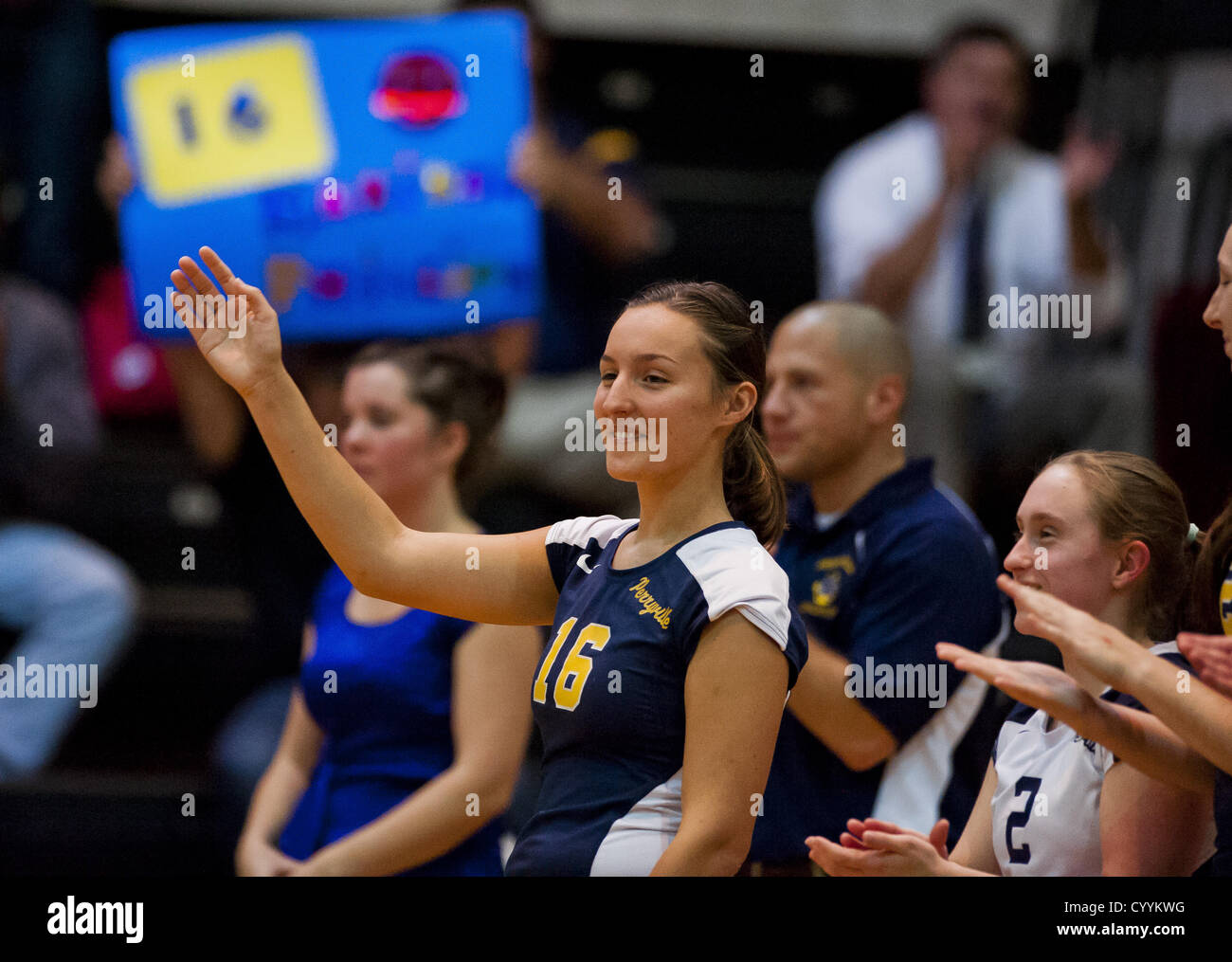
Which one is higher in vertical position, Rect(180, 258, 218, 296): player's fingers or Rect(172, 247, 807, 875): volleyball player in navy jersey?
Rect(180, 258, 218, 296): player's fingers

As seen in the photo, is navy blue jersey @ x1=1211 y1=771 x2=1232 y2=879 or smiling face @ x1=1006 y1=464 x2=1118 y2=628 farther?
smiling face @ x1=1006 y1=464 x2=1118 y2=628

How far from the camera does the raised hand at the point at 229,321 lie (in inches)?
81.7

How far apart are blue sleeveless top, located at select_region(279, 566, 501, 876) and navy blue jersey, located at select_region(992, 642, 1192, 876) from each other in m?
1.11

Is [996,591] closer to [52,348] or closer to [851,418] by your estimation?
[851,418]

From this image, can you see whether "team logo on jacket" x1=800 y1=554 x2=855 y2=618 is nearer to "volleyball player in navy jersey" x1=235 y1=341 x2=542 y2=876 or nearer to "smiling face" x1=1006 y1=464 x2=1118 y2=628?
"volleyball player in navy jersey" x1=235 y1=341 x2=542 y2=876

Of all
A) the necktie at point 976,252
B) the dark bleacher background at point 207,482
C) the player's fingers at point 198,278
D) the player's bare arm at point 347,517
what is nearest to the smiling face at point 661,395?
the player's bare arm at point 347,517

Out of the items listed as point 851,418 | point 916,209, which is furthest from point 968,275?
point 851,418

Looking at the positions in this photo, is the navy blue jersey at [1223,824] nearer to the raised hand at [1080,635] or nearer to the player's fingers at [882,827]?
the raised hand at [1080,635]

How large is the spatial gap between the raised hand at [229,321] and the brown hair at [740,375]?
530 millimetres

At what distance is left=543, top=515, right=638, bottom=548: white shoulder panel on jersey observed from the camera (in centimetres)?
221

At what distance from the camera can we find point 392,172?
3.82m

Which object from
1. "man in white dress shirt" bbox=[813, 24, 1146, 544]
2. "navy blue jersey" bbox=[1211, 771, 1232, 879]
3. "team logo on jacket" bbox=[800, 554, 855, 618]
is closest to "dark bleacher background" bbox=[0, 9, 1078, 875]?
"man in white dress shirt" bbox=[813, 24, 1146, 544]

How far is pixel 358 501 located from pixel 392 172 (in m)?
1.91

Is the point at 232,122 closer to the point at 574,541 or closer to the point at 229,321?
→ the point at 229,321
